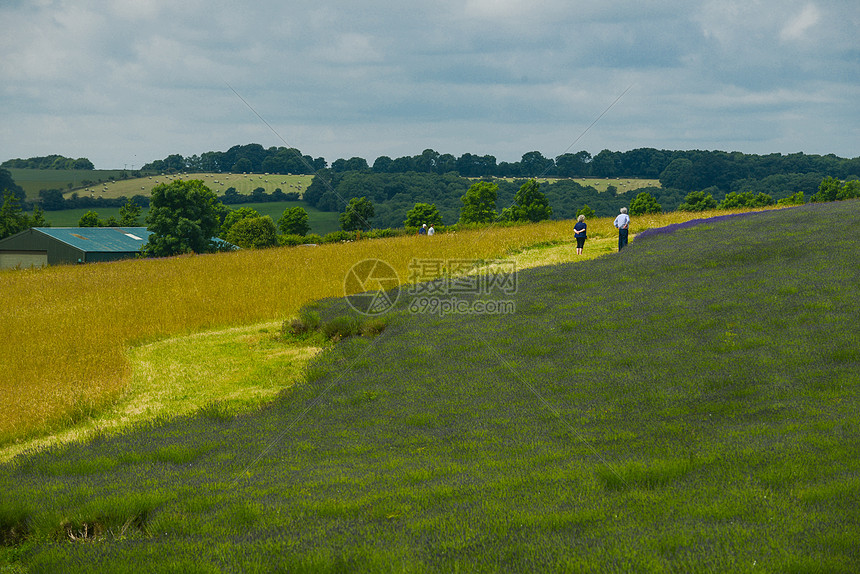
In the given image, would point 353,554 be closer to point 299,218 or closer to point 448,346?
point 448,346

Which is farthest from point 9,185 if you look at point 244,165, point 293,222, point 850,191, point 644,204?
point 850,191

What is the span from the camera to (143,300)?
26000 millimetres

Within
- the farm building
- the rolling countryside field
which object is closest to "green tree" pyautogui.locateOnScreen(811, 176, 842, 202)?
the rolling countryside field

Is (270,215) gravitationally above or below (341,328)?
above

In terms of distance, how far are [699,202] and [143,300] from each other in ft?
376

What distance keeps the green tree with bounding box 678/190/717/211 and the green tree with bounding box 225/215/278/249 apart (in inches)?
3105

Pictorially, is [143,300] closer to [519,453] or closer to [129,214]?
[519,453]

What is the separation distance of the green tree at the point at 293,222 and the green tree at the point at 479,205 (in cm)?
3912

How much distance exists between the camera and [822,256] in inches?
818

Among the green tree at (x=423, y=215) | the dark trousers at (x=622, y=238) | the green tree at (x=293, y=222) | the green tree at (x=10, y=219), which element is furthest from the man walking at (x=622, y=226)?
the green tree at (x=10, y=219)

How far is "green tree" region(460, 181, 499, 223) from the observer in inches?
4631

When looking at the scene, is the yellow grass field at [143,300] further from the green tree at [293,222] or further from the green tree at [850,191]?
the green tree at [293,222]

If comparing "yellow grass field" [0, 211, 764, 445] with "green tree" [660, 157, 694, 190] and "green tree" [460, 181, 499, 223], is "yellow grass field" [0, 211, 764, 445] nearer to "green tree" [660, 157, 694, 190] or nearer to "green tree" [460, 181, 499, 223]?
"green tree" [460, 181, 499, 223]

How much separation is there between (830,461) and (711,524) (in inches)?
99.4
